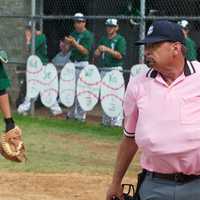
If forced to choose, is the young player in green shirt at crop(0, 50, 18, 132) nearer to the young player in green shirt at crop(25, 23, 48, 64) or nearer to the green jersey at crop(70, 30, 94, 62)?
the green jersey at crop(70, 30, 94, 62)

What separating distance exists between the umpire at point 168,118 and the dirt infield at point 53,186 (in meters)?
3.53

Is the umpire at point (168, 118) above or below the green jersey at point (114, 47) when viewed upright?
below

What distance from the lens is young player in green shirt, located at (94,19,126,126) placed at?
12.5m

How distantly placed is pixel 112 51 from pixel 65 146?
259 cm

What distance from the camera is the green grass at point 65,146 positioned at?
8.88 meters

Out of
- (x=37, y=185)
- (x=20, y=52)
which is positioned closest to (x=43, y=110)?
(x=20, y=52)

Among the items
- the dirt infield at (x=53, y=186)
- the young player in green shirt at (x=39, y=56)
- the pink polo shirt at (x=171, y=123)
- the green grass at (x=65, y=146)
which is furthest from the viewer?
the young player in green shirt at (x=39, y=56)

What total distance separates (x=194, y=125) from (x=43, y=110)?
11.6 meters

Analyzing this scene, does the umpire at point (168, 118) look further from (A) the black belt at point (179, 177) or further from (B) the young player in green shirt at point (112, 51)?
(B) the young player in green shirt at point (112, 51)

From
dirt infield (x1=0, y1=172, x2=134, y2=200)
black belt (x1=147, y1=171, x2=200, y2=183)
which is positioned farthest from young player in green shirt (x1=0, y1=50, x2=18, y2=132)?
dirt infield (x1=0, y1=172, x2=134, y2=200)

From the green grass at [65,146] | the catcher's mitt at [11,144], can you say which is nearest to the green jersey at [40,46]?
the green grass at [65,146]

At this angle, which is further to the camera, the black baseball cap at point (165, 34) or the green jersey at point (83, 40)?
the green jersey at point (83, 40)

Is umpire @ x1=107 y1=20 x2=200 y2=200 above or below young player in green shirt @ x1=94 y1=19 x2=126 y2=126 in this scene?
below

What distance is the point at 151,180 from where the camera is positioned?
12.4ft
